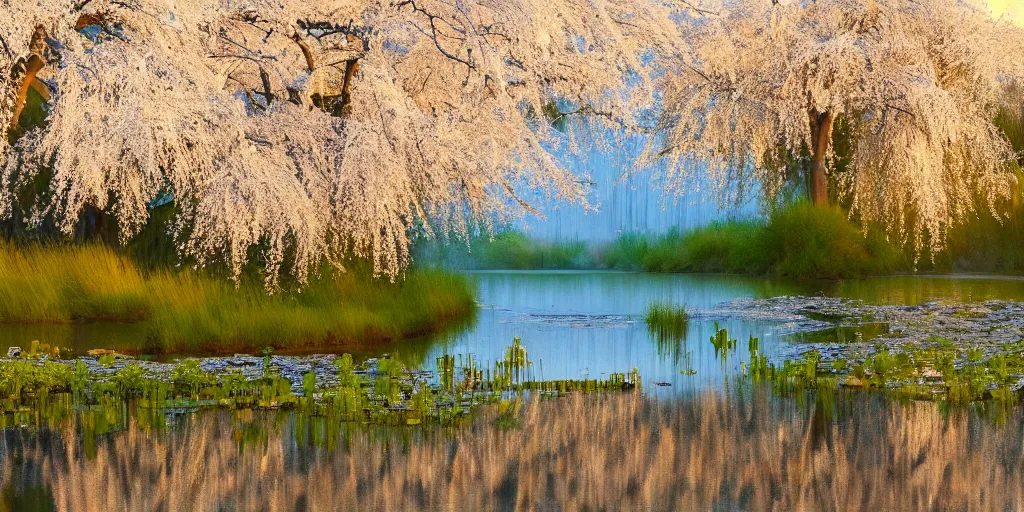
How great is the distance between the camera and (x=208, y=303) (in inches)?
452

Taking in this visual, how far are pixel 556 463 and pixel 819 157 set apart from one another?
21.1m

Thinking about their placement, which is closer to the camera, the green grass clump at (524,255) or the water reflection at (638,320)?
the water reflection at (638,320)

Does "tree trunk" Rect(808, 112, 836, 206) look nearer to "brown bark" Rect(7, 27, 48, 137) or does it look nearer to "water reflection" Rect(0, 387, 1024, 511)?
"brown bark" Rect(7, 27, 48, 137)

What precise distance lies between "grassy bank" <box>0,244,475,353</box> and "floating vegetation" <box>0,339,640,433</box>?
5.99ft

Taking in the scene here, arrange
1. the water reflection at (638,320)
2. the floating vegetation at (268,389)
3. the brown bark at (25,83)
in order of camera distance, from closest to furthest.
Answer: the floating vegetation at (268,389) < the water reflection at (638,320) < the brown bark at (25,83)

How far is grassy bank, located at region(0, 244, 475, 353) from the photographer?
35.9 feet

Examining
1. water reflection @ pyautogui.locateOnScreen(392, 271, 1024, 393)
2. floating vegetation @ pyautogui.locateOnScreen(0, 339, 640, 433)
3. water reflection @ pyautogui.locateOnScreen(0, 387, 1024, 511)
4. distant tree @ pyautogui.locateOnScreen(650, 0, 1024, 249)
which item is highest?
distant tree @ pyautogui.locateOnScreen(650, 0, 1024, 249)

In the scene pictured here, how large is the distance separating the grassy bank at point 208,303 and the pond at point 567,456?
11.5ft

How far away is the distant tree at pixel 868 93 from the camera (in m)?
20.9

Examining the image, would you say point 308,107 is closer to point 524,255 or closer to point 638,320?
point 638,320

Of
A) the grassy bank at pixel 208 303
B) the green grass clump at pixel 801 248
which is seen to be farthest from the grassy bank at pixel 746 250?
the grassy bank at pixel 208 303

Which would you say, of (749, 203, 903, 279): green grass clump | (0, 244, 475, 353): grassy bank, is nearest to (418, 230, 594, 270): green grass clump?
(749, 203, 903, 279): green grass clump

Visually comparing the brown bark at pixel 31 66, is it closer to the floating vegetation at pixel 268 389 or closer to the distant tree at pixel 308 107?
the distant tree at pixel 308 107

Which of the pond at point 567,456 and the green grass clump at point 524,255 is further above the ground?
the green grass clump at point 524,255
